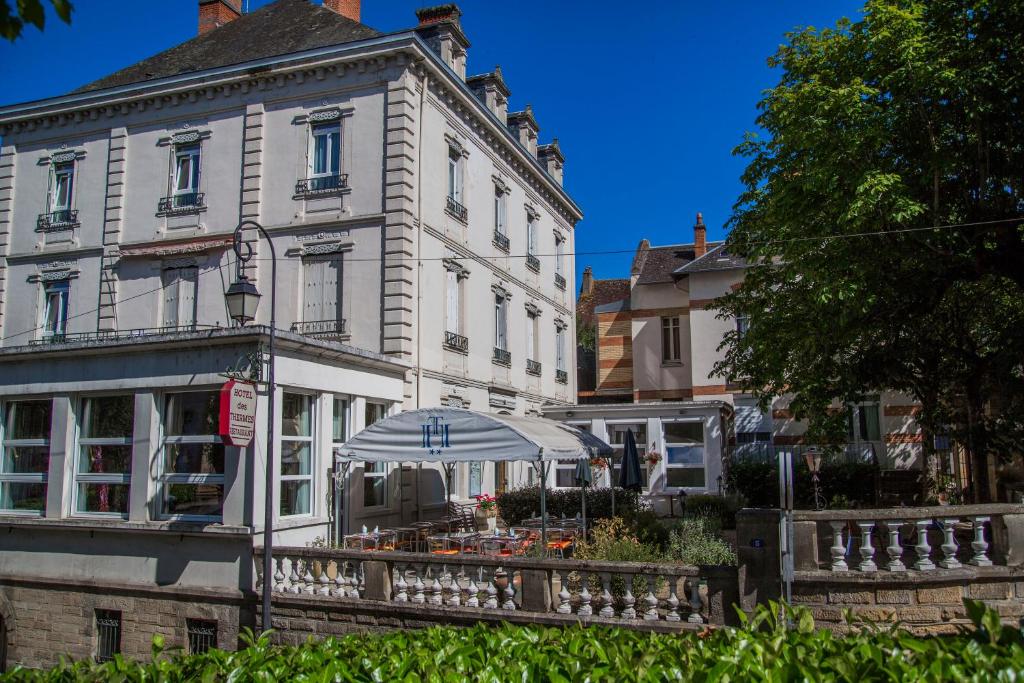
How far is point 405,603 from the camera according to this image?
10430 millimetres

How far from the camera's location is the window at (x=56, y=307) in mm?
21031

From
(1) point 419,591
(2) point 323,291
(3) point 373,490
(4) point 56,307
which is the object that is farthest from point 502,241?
(1) point 419,591

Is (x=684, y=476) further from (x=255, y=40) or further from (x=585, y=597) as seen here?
(x=255, y=40)

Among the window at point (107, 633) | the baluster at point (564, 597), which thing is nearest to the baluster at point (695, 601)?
the baluster at point (564, 597)

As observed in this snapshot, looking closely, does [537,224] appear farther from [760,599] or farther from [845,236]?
[760,599]

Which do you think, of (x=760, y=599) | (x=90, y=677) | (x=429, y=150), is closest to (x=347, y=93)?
(x=429, y=150)

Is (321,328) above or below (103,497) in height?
above

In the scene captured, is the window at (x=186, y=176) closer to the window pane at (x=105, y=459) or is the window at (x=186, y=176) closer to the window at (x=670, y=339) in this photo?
the window pane at (x=105, y=459)

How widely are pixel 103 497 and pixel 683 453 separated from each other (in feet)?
51.4

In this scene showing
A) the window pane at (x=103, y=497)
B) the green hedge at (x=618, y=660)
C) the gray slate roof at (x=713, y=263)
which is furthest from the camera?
the gray slate roof at (x=713, y=263)

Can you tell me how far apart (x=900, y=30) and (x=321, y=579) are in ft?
43.0

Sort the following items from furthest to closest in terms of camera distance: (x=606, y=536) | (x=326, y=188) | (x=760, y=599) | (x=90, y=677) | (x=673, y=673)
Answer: (x=326, y=188) → (x=606, y=536) → (x=760, y=599) → (x=90, y=677) → (x=673, y=673)

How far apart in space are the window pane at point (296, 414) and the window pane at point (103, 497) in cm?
289

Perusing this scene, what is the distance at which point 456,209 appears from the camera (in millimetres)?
20594
